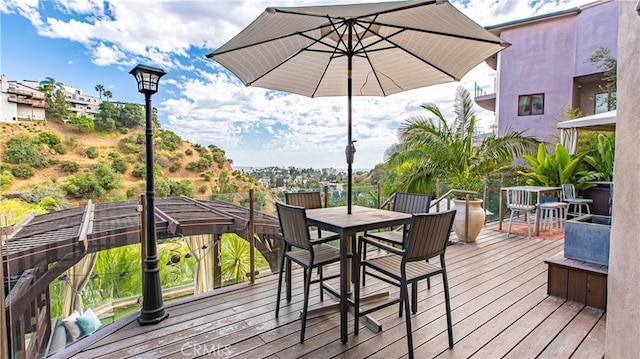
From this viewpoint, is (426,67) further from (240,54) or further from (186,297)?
(186,297)

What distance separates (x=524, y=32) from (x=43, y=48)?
1587 centimetres

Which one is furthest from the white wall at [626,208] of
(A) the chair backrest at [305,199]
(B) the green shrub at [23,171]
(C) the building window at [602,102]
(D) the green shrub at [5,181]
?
(C) the building window at [602,102]

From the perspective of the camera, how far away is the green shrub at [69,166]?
310 inches

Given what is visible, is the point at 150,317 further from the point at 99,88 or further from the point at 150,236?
the point at 99,88

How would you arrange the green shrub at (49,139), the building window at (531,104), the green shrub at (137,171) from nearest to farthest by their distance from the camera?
the green shrub at (49,139)
the green shrub at (137,171)
the building window at (531,104)

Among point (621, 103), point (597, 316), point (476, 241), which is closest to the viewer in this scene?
point (621, 103)

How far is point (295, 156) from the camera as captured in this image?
26.8 feet

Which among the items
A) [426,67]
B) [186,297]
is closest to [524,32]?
[426,67]

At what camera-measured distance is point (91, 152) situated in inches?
334

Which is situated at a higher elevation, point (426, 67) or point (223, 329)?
point (426, 67)

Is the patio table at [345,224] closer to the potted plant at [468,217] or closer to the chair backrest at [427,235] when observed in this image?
the chair backrest at [427,235]

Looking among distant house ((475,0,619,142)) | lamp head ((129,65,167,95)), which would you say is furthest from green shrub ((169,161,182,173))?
distant house ((475,0,619,142))

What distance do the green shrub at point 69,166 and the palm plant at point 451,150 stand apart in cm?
831

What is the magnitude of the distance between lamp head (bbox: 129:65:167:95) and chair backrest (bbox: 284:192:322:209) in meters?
1.76
